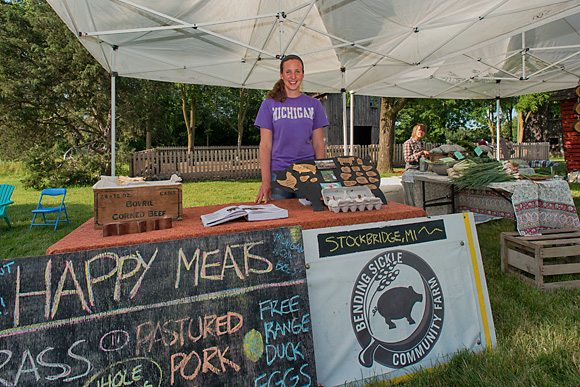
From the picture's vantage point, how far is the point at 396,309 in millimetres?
1566

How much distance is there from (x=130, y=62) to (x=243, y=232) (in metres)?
4.81

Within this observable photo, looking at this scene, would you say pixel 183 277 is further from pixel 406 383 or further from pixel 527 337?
pixel 527 337

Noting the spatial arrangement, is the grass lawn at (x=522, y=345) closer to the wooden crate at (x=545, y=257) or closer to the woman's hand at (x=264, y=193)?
the wooden crate at (x=545, y=257)

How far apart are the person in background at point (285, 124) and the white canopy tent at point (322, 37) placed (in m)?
2.15

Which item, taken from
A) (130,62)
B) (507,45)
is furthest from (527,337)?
(507,45)

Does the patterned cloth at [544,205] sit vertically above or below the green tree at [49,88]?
below

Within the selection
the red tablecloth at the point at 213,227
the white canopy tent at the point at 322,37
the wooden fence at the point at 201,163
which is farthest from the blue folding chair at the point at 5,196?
the wooden fence at the point at 201,163

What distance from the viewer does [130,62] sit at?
5035 mm

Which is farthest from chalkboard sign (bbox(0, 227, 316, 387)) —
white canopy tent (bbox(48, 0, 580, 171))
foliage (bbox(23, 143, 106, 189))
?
foliage (bbox(23, 143, 106, 189))

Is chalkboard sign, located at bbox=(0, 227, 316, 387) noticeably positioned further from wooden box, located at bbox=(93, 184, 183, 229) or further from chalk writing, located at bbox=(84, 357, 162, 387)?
wooden box, located at bbox=(93, 184, 183, 229)

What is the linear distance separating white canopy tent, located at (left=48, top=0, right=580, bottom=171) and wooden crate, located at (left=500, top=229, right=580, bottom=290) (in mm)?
2466

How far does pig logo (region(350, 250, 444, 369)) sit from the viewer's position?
1518 millimetres

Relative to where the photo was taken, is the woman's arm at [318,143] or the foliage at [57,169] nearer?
the woman's arm at [318,143]

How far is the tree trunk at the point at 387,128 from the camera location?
12680 mm
